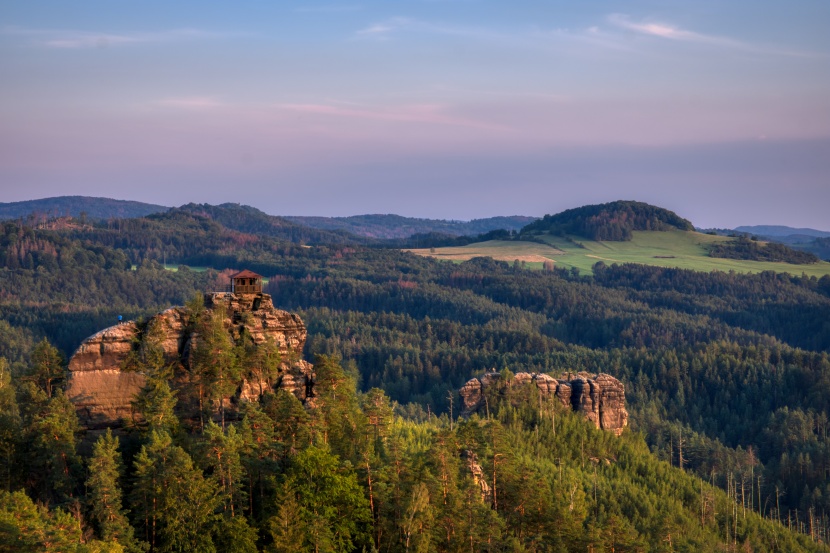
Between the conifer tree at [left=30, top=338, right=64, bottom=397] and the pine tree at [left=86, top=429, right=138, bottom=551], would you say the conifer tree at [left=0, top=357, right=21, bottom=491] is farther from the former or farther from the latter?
the pine tree at [left=86, top=429, right=138, bottom=551]

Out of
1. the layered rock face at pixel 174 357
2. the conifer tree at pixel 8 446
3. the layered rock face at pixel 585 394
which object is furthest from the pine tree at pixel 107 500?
the layered rock face at pixel 585 394

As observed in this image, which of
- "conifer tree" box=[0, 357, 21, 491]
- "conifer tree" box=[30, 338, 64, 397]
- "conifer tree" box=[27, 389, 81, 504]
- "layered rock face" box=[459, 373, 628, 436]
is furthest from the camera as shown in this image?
"layered rock face" box=[459, 373, 628, 436]

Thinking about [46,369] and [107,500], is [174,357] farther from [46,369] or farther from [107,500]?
[107,500]

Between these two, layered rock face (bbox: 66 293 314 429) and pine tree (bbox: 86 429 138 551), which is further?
layered rock face (bbox: 66 293 314 429)

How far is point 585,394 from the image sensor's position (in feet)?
474

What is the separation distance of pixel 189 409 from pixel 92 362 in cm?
859

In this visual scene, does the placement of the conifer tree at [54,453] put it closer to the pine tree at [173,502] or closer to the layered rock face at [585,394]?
the pine tree at [173,502]

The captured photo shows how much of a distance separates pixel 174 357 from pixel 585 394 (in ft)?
253

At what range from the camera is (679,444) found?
17700 centimetres

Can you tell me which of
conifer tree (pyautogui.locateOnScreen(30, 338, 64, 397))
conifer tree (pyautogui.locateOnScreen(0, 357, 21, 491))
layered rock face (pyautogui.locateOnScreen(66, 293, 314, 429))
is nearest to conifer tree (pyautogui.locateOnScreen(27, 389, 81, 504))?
conifer tree (pyautogui.locateOnScreen(0, 357, 21, 491))

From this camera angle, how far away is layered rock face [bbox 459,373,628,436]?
142m

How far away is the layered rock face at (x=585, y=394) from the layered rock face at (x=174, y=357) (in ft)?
185

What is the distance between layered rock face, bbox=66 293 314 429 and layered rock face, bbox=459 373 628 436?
2225 inches

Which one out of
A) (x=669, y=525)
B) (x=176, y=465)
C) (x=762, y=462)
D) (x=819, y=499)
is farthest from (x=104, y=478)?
(x=762, y=462)
